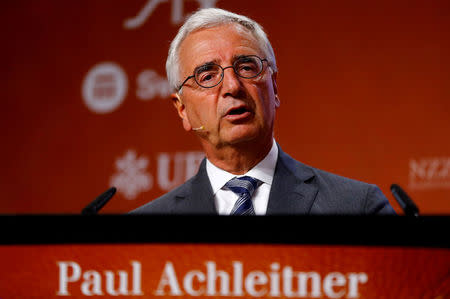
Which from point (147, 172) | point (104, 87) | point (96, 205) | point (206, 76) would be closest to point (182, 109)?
point (206, 76)

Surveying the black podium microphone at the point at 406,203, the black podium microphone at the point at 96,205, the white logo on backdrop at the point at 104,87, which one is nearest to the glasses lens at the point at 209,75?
the black podium microphone at the point at 96,205

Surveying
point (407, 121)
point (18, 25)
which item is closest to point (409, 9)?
point (407, 121)

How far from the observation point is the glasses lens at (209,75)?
1.32 metres

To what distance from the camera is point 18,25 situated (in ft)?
8.86

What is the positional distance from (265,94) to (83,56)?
150cm

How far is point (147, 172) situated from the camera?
2359mm

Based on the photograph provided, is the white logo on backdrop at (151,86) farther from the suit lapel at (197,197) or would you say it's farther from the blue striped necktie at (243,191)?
the blue striped necktie at (243,191)

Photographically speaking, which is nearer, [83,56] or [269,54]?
[269,54]

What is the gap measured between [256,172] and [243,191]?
104mm

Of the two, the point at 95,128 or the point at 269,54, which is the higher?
the point at 269,54

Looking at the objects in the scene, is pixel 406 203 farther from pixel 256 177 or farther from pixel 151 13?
pixel 151 13

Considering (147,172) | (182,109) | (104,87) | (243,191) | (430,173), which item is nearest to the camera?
(243,191)

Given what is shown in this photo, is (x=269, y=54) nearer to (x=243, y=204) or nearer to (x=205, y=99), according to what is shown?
(x=205, y=99)

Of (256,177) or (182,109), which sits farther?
(182,109)
